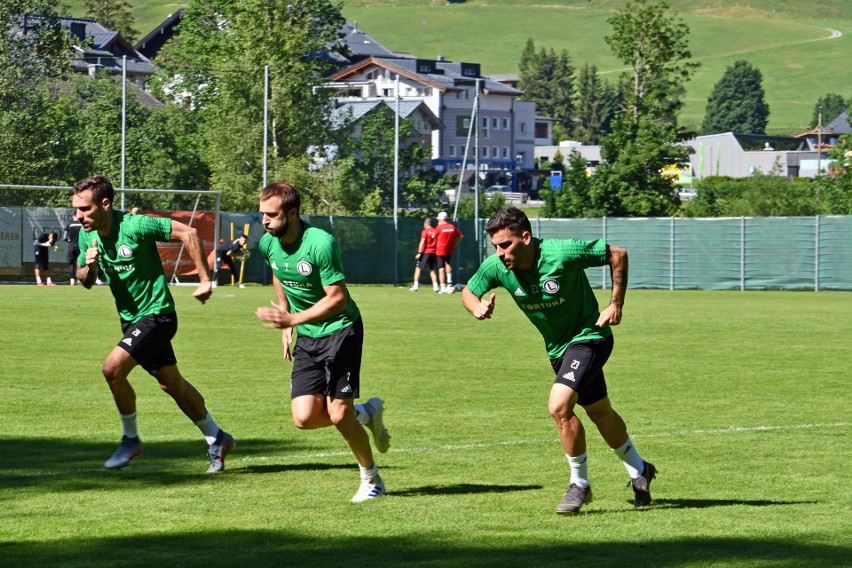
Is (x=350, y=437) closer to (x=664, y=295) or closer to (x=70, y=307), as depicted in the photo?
(x=70, y=307)

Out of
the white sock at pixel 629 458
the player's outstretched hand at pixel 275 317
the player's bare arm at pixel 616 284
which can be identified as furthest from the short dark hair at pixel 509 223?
the white sock at pixel 629 458

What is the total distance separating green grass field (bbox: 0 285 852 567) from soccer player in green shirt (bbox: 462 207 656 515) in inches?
15.9

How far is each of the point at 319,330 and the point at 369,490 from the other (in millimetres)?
1049

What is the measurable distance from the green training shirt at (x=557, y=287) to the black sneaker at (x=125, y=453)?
9.50 feet

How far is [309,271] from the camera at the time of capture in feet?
26.8

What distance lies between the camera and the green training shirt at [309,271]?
812 centimetres

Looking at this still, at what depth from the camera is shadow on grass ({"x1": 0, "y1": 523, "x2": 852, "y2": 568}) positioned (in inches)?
258

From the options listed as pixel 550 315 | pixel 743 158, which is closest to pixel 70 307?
pixel 550 315

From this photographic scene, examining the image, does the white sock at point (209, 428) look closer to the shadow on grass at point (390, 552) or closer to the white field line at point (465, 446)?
the white field line at point (465, 446)

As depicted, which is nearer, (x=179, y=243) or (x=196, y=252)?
(x=196, y=252)

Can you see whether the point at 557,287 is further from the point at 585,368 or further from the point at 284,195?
the point at 284,195

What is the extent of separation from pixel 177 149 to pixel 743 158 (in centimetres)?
10830

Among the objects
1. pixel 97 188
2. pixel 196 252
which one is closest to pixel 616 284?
pixel 196 252

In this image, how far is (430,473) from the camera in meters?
9.38
